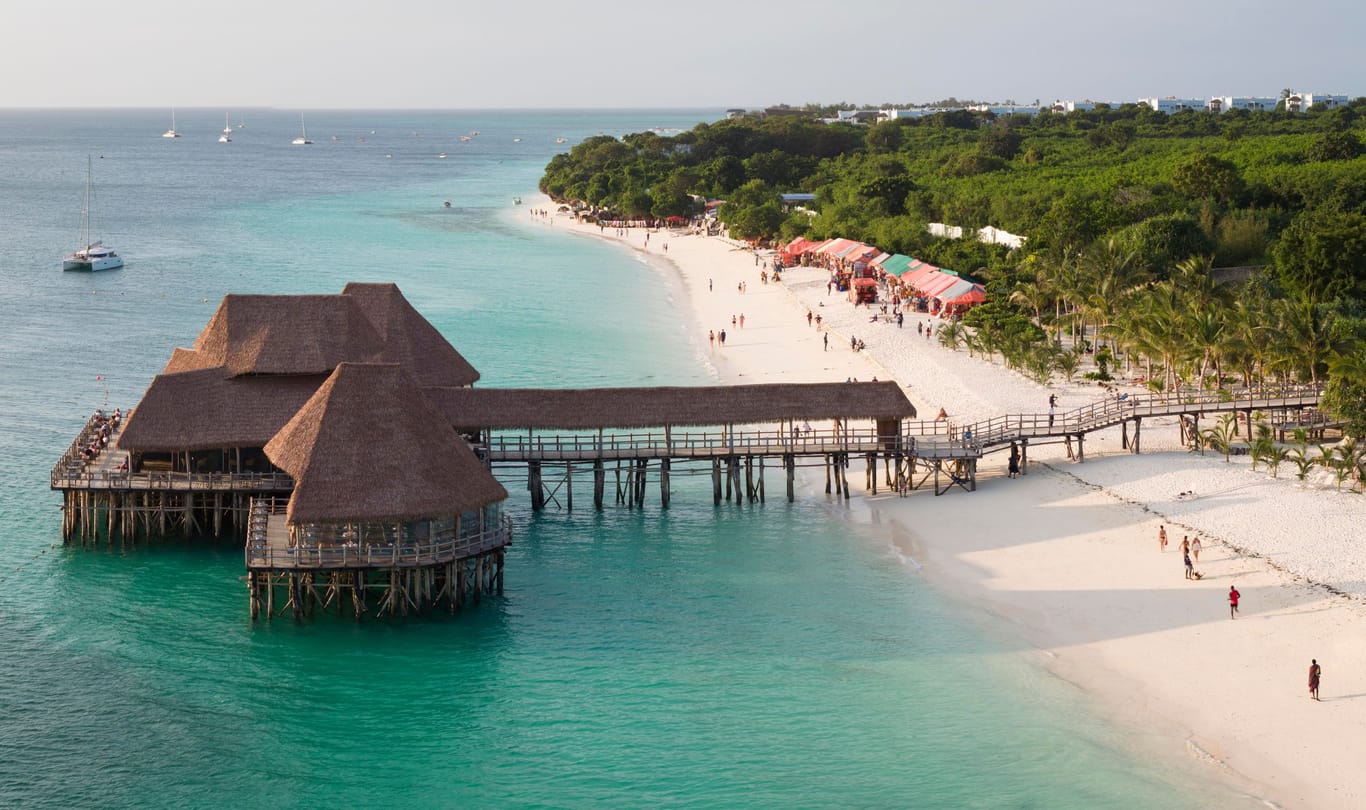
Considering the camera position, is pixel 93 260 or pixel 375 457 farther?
pixel 93 260

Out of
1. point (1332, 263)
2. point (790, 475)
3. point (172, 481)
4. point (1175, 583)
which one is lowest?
point (1175, 583)

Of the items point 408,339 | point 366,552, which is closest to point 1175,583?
point 366,552

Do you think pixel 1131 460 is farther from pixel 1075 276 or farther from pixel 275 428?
pixel 275 428

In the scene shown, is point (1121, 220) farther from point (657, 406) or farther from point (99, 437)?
point (99, 437)

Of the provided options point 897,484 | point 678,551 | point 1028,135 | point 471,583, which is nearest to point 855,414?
point 897,484

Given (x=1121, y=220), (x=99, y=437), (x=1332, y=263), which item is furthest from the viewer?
(x=1121, y=220)

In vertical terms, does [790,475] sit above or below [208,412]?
below

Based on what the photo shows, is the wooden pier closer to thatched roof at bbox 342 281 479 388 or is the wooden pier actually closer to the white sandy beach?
thatched roof at bbox 342 281 479 388
